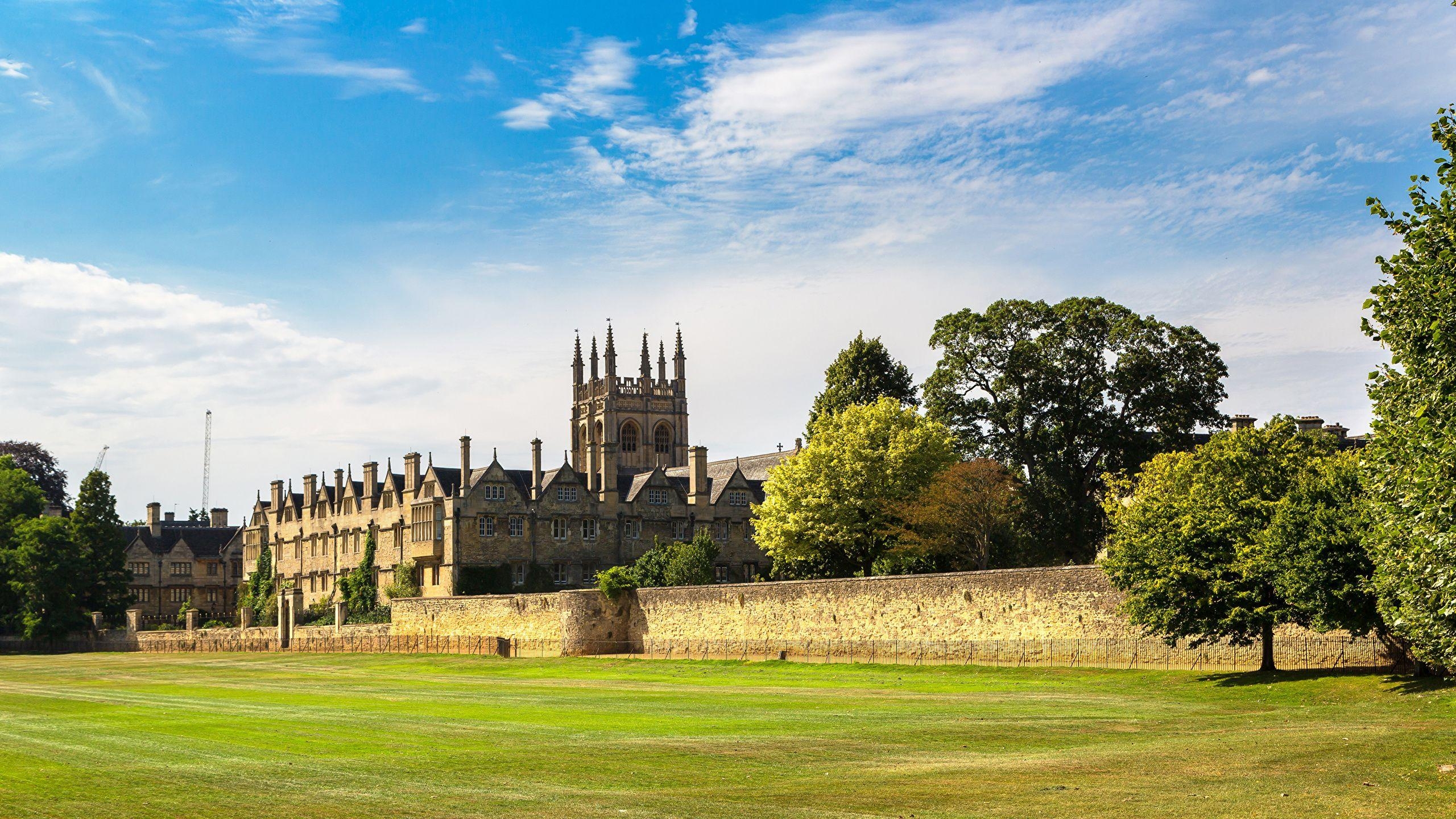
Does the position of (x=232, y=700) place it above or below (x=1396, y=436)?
below

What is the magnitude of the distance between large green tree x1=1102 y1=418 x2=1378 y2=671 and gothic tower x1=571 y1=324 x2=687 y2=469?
95.7 meters

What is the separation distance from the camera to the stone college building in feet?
285

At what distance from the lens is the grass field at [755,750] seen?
1880 centimetres

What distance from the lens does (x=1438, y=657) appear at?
86.5ft

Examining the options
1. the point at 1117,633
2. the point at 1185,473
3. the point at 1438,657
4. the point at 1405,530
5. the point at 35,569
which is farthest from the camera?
the point at 35,569

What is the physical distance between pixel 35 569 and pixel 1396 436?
300 ft

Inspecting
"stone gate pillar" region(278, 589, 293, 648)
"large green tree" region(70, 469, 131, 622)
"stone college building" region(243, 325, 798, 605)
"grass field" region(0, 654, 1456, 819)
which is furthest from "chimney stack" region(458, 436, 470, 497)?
"grass field" region(0, 654, 1456, 819)

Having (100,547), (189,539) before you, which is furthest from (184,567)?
(100,547)

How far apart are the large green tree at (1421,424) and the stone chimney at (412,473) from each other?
7095cm

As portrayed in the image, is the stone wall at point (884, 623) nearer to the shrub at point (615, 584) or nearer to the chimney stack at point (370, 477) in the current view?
the shrub at point (615, 584)

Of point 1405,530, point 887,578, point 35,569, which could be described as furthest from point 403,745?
point 35,569

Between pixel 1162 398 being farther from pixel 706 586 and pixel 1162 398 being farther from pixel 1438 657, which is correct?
pixel 1438 657

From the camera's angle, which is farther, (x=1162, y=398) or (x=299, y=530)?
(x=299, y=530)

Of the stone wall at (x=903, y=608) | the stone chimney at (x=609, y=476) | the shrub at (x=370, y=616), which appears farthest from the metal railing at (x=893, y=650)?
the stone chimney at (x=609, y=476)
